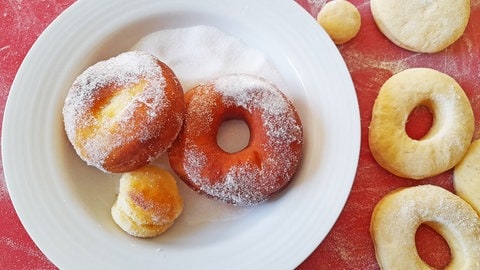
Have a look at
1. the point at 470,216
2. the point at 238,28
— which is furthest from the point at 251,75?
the point at 470,216

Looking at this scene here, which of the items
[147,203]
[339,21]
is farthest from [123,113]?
[339,21]

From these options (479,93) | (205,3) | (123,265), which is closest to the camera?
(123,265)

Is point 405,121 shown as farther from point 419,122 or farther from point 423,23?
point 423,23

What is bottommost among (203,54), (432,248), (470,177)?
(432,248)

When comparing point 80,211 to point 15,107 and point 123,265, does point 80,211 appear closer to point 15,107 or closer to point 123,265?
point 123,265

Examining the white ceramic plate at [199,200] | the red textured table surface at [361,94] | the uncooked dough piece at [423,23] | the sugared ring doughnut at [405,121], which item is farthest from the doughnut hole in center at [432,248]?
the uncooked dough piece at [423,23]
